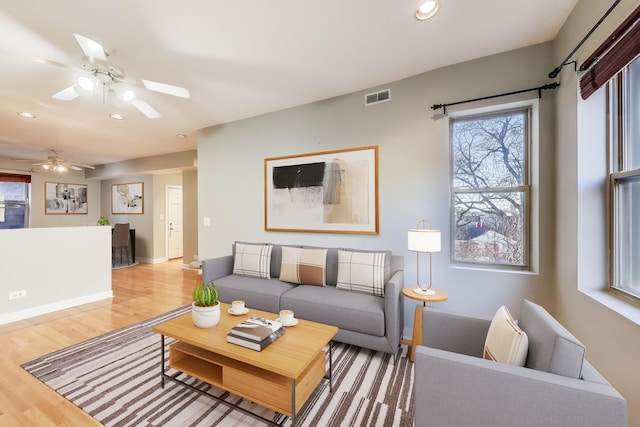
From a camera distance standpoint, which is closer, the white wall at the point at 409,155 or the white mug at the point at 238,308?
the white mug at the point at 238,308

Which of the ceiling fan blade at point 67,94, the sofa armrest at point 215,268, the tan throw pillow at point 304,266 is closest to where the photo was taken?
the ceiling fan blade at point 67,94

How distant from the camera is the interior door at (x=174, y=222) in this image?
21.6 feet

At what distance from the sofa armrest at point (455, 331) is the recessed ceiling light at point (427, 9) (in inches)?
77.0

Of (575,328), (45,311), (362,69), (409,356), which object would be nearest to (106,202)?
(45,311)

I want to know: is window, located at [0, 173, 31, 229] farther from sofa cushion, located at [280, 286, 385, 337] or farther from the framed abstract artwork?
sofa cushion, located at [280, 286, 385, 337]

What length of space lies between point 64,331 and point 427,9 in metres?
4.39

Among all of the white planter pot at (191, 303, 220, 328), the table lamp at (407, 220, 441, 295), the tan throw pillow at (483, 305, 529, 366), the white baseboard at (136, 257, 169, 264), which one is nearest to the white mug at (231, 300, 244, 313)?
the white planter pot at (191, 303, 220, 328)

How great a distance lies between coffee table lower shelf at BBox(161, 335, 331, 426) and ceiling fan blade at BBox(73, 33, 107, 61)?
207 centimetres

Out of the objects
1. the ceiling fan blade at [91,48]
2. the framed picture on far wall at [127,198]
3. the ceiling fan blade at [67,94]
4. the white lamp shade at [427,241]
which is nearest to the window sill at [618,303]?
the white lamp shade at [427,241]

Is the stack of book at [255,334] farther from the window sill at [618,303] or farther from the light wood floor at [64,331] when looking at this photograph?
the window sill at [618,303]

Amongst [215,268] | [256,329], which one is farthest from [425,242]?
[215,268]

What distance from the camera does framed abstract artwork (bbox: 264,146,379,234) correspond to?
9.16 ft

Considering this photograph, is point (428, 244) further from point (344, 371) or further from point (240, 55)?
point (240, 55)

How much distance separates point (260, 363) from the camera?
1371 mm
